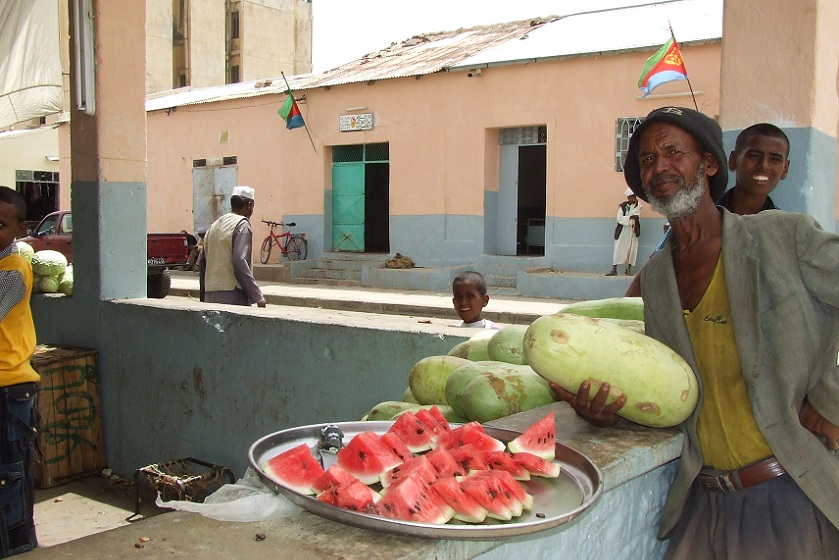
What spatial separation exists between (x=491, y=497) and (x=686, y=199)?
1.12 meters

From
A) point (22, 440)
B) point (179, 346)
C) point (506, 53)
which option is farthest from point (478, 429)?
point (506, 53)

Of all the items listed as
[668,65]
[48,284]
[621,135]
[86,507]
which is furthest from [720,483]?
[621,135]

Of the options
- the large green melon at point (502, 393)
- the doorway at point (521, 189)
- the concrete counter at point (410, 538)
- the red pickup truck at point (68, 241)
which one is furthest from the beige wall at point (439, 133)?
the concrete counter at point (410, 538)

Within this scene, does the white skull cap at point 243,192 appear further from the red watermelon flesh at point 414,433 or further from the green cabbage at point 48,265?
the red watermelon flesh at point 414,433

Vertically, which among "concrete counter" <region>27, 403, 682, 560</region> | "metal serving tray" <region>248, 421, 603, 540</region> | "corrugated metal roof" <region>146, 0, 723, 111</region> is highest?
"corrugated metal roof" <region>146, 0, 723, 111</region>

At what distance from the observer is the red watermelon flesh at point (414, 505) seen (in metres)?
1.35

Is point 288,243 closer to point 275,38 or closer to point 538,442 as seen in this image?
point 538,442

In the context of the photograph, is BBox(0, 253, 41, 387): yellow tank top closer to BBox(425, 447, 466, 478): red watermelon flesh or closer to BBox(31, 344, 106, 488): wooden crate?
BBox(31, 344, 106, 488): wooden crate

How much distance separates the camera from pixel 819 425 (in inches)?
77.1

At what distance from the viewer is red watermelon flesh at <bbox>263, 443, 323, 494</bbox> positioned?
1.52m

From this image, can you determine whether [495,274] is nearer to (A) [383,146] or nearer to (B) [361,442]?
(A) [383,146]

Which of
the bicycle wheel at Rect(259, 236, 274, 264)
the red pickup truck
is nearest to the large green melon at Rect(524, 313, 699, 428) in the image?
the red pickup truck

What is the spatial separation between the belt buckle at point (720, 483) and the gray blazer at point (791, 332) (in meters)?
0.17

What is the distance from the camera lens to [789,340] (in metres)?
1.93
